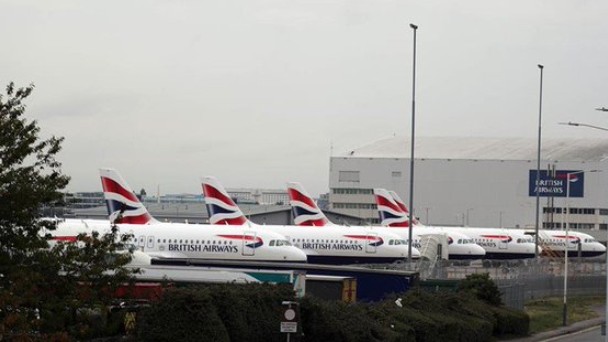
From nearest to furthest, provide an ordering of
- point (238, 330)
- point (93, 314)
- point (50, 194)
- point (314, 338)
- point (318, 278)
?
point (50, 194) < point (93, 314) < point (238, 330) < point (314, 338) < point (318, 278)

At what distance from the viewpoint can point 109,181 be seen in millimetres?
85062

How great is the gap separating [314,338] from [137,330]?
22.3 ft

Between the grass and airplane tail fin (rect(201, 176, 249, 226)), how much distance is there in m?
25.9

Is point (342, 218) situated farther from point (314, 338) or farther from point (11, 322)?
point (11, 322)

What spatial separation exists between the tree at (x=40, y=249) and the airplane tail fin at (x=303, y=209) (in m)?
80.7

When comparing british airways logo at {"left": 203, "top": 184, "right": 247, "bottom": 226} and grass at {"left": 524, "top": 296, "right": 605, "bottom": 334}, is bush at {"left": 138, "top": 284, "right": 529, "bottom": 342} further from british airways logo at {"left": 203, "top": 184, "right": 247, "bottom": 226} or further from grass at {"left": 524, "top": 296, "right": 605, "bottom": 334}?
british airways logo at {"left": 203, "top": 184, "right": 247, "bottom": 226}

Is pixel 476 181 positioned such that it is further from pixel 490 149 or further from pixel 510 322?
pixel 510 322

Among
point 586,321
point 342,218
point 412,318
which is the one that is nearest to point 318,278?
point 412,318

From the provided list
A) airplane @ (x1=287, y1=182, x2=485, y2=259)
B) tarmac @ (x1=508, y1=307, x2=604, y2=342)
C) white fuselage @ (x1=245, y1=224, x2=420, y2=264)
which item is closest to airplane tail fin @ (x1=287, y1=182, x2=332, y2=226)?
airplane @ (x1=287, y1=182, x2=485, y2=259)

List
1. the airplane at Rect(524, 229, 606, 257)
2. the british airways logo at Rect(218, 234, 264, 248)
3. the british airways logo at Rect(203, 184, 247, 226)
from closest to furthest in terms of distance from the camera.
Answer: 1. the british airways logo at Rect(218, 234, 264, 248)
2. the british airways logo at Rect(203, 184, 247, 226)
3. the airplane at Rect(524, 229, 606, 257)

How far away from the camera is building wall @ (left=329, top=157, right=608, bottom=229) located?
6294 inches

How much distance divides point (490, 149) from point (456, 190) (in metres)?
9.96

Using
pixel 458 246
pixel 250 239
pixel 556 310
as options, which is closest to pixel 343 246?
pixel 250 239

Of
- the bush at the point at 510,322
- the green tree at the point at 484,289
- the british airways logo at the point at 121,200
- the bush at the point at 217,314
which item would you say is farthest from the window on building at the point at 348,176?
the bush at the point at 217,314
